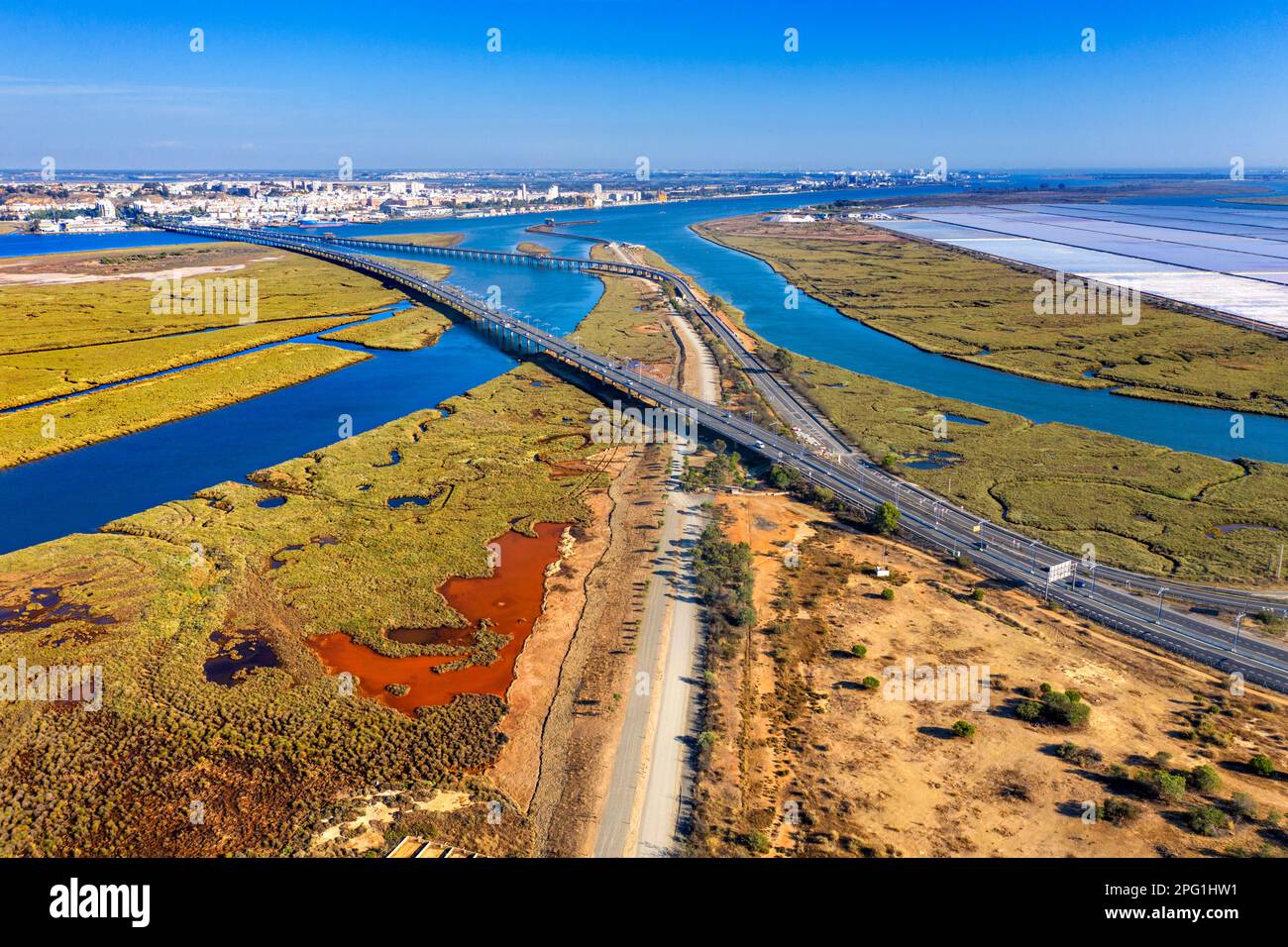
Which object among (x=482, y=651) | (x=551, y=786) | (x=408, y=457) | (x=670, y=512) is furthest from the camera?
(x=408, y=457)

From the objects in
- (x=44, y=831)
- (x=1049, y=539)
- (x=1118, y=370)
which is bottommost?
(x=44, y=831)

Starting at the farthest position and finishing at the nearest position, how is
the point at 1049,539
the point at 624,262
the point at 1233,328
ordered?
the point at 624,262, the point at 1233,328, the point at 1049,539

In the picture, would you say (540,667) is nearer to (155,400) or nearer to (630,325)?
(155,400)

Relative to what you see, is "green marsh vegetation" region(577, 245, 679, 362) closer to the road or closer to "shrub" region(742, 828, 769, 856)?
the road

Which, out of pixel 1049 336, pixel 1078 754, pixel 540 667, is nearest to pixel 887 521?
pixel 1078 754

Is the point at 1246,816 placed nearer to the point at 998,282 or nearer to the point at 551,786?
the point at 551,786

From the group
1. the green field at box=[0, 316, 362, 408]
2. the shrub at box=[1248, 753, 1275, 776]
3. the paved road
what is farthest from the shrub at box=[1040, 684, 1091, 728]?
the green field at box=[0, 316, 362, 408]

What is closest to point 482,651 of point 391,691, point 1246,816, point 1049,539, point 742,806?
point 391,691
